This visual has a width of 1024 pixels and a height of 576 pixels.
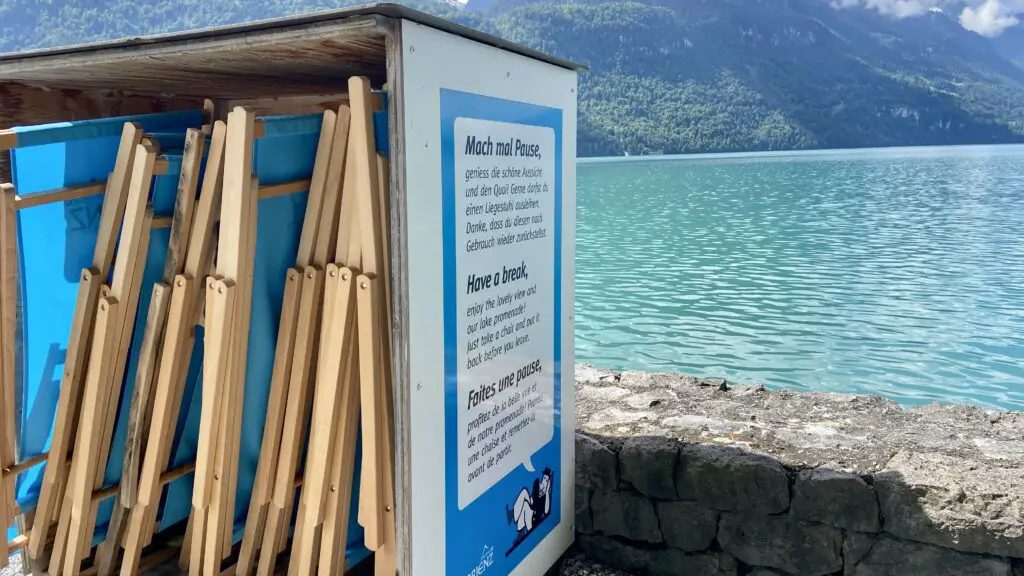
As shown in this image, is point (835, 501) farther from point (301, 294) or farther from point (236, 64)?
point (236, 64)

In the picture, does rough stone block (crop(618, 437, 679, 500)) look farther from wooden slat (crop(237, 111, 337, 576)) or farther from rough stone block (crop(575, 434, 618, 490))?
wooden slat (crop(237, 111, 337, 576))

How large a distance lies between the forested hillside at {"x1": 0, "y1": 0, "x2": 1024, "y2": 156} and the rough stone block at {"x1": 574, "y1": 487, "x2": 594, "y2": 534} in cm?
10728

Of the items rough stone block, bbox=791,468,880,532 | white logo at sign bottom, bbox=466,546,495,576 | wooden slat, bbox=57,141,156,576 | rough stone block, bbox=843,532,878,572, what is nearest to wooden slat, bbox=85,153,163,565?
wooden slat, bbox=57,141,156,576

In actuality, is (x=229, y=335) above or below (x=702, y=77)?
below

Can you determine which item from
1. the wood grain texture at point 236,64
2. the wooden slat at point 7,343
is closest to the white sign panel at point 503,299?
the wood grain texture at point 236,64

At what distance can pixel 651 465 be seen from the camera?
12.0ft

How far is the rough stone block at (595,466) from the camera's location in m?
3.74

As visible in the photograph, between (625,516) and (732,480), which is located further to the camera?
(625,516)

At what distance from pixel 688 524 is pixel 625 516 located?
0.29 meters

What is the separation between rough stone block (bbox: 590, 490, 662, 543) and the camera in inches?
146

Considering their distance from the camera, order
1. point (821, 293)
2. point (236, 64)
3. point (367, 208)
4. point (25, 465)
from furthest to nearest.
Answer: point (821, 293) → point (25, 465) → point (236, 64) → point (367, 208)

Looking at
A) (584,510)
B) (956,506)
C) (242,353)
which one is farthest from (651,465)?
(242,353)

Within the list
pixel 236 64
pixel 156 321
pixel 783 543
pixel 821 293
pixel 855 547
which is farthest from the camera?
pixel 821 293

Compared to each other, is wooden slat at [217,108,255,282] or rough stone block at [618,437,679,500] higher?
wooden slat at [217,108,255,282]
